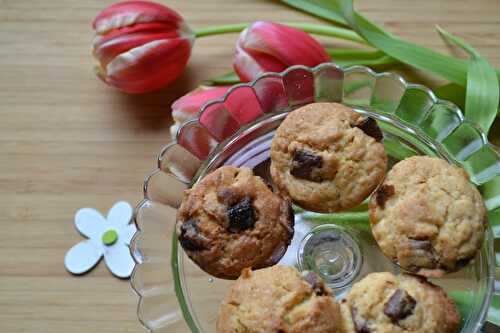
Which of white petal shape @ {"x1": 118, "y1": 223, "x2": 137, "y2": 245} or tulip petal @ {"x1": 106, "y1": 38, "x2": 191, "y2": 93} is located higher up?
tulip petal @ {"x1": 106, "y1": 38, "x2": 191, "y2": 93}

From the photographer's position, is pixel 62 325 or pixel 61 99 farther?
pixel 61 99

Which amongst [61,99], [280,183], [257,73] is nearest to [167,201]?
[280,183]

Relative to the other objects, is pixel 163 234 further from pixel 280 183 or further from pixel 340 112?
pixel 340 112

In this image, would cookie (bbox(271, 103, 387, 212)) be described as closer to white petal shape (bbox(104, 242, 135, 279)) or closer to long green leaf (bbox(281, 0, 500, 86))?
long green leaf (bbox(281, 0, 500, 86))

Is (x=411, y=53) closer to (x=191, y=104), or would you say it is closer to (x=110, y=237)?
(x=191, y=104)

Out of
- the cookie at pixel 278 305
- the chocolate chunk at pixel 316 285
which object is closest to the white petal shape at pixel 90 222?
the cookie at pixel 278 305

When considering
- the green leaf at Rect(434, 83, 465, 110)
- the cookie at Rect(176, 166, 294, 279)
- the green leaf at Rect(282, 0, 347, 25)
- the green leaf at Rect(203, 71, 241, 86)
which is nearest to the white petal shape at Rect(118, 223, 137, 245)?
the cookie at Rect(176, 166, 294, 279)
